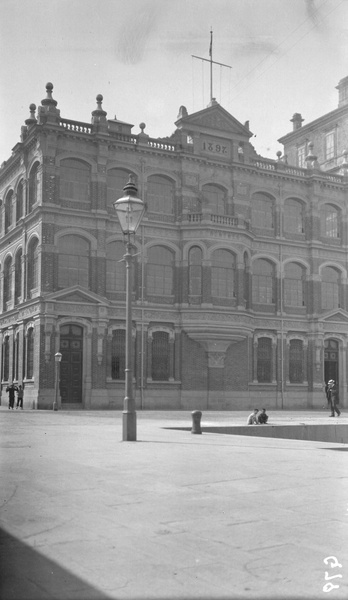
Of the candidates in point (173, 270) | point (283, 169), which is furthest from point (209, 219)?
point (283, 169)

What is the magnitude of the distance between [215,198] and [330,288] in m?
10.2

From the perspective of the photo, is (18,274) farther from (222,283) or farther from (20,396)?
(222,283)

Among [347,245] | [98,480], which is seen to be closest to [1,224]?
[347,245]

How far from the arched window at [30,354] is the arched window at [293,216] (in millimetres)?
17455

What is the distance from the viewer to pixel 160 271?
40594 millimetres

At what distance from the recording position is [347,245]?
4681 centimetres

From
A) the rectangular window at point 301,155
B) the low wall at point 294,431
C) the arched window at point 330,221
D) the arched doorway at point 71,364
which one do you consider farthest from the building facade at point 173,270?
the low wall at point 294,431

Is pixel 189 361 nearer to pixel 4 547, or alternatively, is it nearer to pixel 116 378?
pixel 116 378

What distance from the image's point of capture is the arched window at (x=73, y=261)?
124 feet

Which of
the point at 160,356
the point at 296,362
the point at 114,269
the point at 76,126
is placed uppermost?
the point at 76,126

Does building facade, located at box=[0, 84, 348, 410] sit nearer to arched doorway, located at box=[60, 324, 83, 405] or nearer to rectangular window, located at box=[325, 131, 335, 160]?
arched doorway, located at box=[60, 324, 83, 405]

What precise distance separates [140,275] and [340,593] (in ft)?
117

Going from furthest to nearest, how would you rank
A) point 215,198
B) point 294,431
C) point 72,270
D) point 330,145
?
point 330,145, point 215,198, point 72,270, point 294,431

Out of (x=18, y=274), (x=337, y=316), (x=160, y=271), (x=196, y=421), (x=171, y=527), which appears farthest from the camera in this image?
(x=337, y=316)
